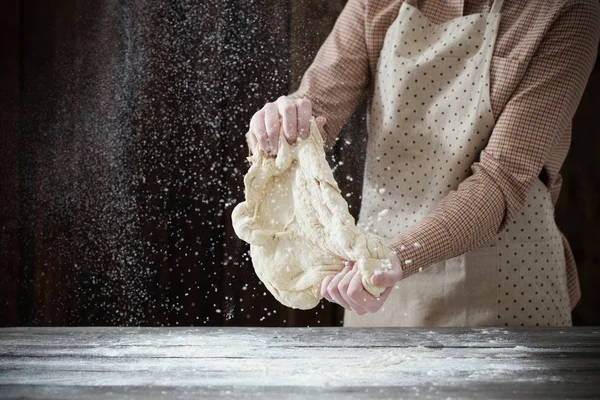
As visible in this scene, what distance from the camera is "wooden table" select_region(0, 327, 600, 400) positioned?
90cm

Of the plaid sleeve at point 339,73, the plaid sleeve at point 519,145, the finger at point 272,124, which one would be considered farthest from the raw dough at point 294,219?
the plaid sleeve at point 339,73

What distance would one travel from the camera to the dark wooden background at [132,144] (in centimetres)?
182

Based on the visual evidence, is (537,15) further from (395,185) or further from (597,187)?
(597,187)

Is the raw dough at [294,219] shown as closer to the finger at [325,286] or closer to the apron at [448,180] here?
the finger at [325,286]

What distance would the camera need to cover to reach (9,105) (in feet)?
6.07

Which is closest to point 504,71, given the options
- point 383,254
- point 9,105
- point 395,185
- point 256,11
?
point 395,185

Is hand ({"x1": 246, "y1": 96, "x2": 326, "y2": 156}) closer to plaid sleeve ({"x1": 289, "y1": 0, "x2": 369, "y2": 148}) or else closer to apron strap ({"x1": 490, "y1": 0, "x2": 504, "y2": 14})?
plaid sleeve ({"x1": 289, "y1": 0, "x2": 369, "y2": 148})

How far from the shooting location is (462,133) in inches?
55.1

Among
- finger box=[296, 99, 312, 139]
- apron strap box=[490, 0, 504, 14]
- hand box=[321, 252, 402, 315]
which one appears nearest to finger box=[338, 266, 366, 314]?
hand box=[321, 252, 402, 315]

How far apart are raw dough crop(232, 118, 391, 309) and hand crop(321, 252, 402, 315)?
0.06m

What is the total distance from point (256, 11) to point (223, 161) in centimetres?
42

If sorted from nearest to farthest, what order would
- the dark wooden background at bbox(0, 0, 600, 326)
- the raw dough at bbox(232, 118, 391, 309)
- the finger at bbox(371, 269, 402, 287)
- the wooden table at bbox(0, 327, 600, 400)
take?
the wooden table at bbox(0, 327, 600, 400) → the finger at bbox(371, 269, 402, 287) → the raw dough at bbox(232, 118, 391, 309) → the dark wooden background at bbox(0, 0, 600, 326)

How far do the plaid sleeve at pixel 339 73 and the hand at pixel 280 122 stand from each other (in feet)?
0.75

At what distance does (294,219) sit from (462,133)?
41 centimetres
